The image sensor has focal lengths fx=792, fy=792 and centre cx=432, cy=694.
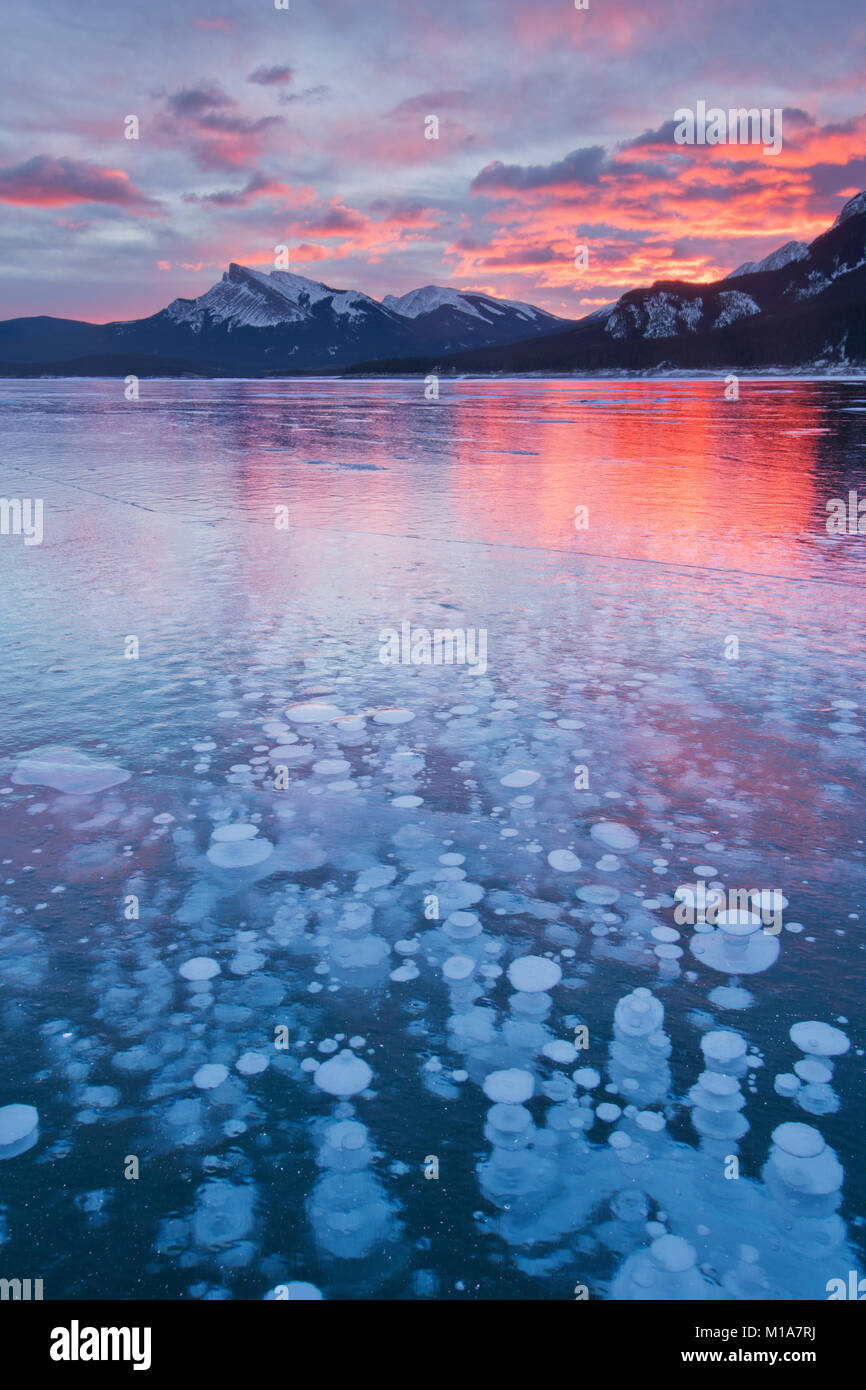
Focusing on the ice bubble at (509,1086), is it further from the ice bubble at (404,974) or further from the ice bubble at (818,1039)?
the ice bubble at (818,1039)

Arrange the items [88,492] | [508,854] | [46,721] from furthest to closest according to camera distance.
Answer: [88,492], [46,721], [508,854]

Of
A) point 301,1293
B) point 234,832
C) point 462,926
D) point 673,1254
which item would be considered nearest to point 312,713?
A: point 234,832

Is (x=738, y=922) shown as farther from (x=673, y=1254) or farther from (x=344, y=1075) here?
(x=344, y=1075)

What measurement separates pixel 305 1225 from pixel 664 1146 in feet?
3.20

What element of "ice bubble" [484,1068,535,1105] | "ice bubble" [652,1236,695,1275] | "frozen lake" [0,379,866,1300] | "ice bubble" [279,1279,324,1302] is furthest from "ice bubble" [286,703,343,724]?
"ice bubble" [652,1236,695,1275]

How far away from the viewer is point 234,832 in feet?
12.1

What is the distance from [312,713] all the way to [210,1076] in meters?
2.76

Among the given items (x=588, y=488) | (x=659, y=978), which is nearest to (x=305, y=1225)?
(x=659, y=978)

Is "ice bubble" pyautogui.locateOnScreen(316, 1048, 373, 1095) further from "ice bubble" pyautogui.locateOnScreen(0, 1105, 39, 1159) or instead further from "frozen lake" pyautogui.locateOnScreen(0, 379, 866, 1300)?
"ice bubble" pyautogui.locateOnScreen(0, 1105, 39, 1159)

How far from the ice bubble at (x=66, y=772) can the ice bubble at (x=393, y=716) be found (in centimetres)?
148

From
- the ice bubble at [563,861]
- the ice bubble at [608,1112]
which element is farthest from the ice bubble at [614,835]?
the ice bubble at [608,1112]

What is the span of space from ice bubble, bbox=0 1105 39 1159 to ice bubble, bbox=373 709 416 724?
2.88m
